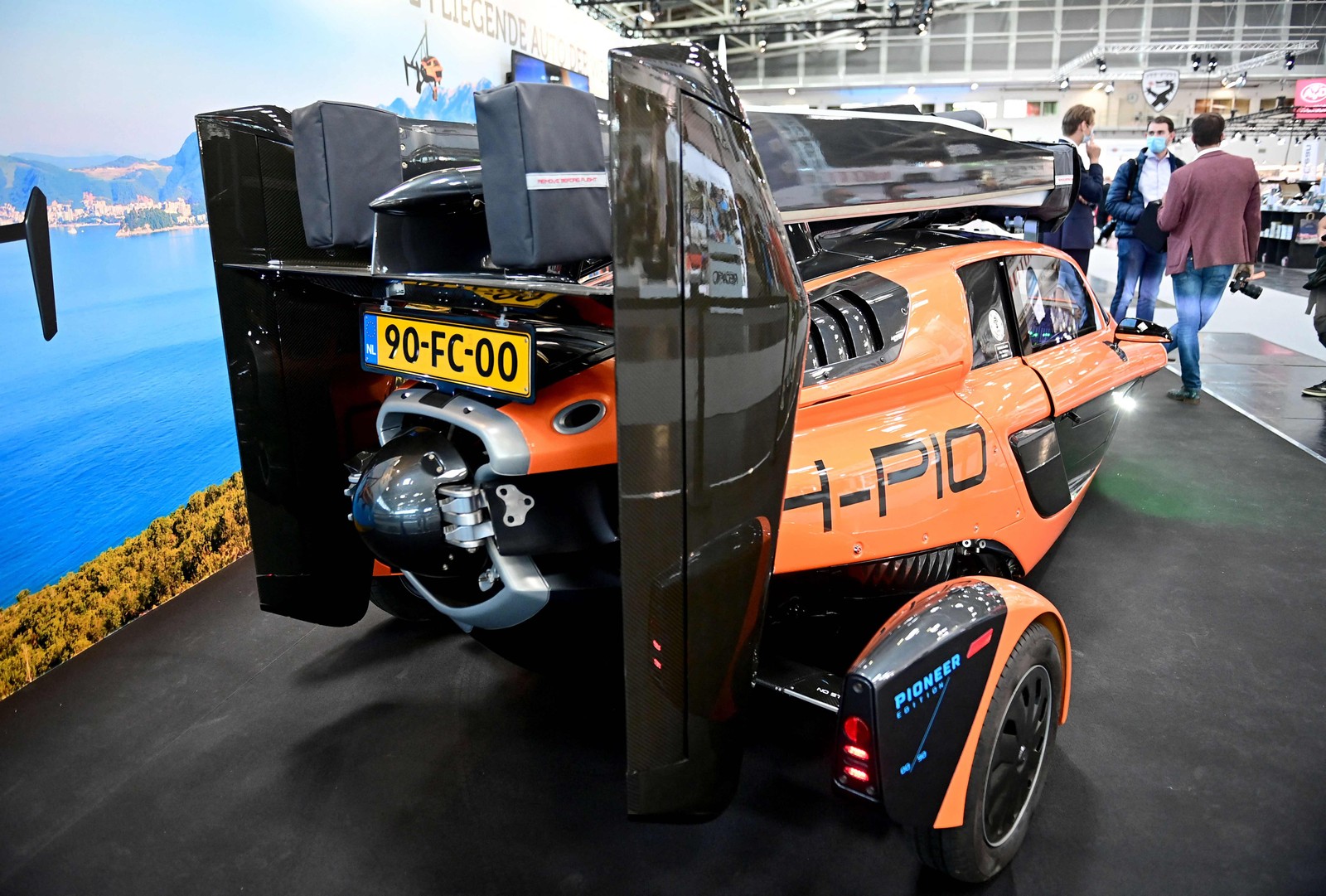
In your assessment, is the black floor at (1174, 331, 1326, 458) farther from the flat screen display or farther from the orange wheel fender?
the flat screen display

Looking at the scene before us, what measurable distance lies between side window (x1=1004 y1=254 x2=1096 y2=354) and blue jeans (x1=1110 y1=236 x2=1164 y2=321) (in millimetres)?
3807

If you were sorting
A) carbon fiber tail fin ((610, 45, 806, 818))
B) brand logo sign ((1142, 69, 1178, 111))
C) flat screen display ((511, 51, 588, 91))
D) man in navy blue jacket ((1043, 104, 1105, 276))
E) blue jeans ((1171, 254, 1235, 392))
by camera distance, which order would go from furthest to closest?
brand logo sign ((1142, 69, 1178, 111)) < flat screen display ((511, 51, 588, 91)) < man in navy blue jacket ((1043, 104, 1105, 276)) < blue jeans ((1171, 254, 1235, 392)) < carbon fiber tail fin ((610, 45, 806, 818))

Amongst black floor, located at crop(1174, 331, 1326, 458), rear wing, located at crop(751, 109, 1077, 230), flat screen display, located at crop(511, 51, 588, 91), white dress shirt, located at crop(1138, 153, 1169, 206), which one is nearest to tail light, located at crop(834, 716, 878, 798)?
rear wing, located at crop(751, 109, 1077, 230)

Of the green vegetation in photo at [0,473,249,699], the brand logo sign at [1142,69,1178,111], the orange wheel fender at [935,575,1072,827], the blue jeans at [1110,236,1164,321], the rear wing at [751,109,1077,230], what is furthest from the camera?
the brand logo sign at [1142,69,1178,111]

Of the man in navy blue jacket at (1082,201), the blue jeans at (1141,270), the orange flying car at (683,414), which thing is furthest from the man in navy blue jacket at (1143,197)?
the orange flying car at (683,414)

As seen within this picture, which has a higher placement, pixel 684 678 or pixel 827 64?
pixel 827 64

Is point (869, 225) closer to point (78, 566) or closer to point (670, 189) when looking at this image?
point (670, 189)

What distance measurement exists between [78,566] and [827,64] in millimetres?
27942

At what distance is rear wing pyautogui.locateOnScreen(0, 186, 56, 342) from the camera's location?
3080 mm

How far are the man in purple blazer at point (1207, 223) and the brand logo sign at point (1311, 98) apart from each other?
1756cm

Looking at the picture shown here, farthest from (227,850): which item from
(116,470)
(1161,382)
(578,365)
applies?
(1161,382)

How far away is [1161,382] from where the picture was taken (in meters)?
6.71

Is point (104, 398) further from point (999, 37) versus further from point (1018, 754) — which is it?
point (999, 37)

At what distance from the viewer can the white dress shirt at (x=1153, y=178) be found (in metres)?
6.31
